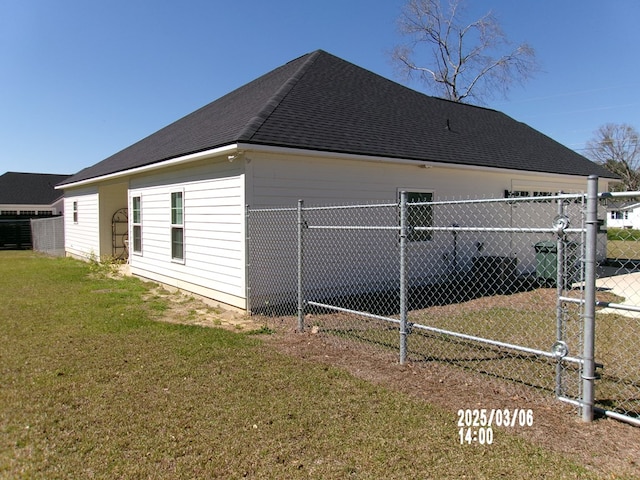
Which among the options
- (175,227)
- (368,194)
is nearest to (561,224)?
(368,194)

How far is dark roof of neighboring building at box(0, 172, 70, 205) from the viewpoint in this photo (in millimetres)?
38969

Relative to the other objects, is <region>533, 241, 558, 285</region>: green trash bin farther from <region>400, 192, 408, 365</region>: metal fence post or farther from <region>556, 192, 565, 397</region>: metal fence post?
<region>556, 192, 565, 397</region>: metal fence post

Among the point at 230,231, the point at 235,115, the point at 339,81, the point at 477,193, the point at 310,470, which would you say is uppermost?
the point at 339,81

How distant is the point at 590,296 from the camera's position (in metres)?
3.61

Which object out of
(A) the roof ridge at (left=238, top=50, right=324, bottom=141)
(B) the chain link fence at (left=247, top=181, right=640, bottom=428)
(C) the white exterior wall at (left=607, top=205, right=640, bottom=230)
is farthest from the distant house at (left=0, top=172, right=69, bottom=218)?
(C) the white exterior wall at (left=607, top=205, right=640, bottom=230)

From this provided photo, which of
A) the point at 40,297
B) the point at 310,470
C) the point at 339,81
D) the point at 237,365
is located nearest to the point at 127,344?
the point at 237,365

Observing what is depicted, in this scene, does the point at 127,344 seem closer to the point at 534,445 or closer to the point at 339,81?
the point at 534,445

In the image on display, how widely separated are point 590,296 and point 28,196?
4522cm

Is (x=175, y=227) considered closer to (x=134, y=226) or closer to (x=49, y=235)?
(x=134, y=226)

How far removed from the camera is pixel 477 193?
39.4ft

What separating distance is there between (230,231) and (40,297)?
15.5 feet

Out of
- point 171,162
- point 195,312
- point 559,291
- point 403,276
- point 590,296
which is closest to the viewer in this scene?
point 590,296

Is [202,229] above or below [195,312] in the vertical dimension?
above

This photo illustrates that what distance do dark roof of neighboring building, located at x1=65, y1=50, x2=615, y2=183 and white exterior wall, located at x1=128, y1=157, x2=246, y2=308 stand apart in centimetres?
55
